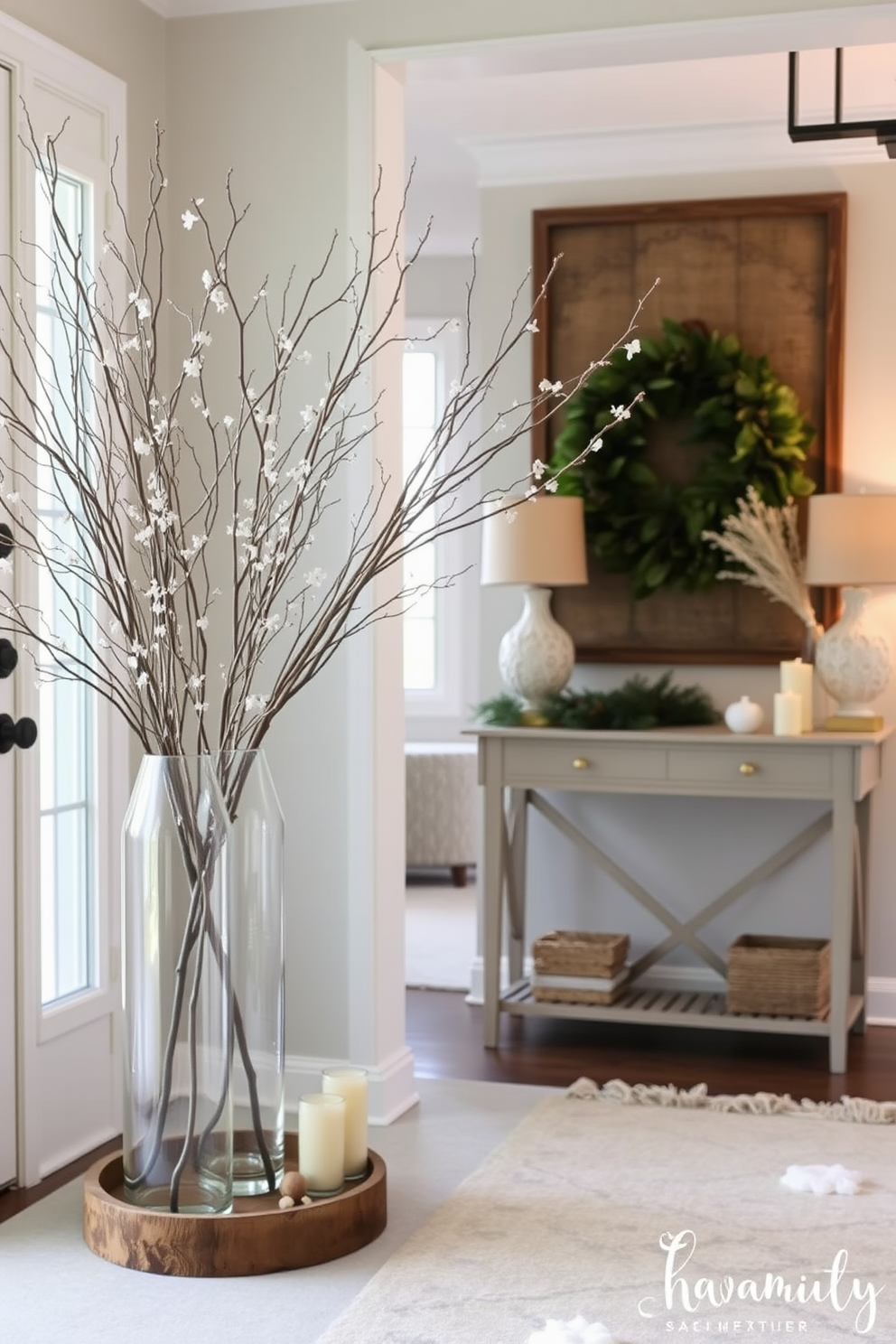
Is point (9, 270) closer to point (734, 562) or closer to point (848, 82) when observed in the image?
point (848, 82)

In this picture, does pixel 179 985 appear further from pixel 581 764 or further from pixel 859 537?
pixel 859 537

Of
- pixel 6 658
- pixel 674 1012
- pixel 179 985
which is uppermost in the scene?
pixel 6 658

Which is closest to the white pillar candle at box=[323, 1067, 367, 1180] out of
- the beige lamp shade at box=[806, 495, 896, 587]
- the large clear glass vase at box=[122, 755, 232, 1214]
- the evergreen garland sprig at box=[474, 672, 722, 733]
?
the large clear glass vase at box=[122, 755, 232, 1214]

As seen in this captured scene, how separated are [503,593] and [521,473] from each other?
38cm

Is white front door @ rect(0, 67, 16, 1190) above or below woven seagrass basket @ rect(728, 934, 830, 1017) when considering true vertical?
above

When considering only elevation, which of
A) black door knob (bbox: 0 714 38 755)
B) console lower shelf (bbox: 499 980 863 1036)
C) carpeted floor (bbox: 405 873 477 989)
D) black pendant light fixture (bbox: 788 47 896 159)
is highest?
black pendant light fixture (bbox: 788 47 896 159)

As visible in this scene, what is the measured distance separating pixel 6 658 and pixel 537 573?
184cm

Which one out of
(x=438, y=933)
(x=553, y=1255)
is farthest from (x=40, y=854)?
(x=438, y=933)

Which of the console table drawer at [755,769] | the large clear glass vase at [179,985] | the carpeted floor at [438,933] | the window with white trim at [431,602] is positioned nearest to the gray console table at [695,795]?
the console table drawer at [755,769]

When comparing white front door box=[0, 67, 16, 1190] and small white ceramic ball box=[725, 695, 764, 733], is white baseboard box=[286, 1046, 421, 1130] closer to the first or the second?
white front door box=[0, 67, 16, 1190]

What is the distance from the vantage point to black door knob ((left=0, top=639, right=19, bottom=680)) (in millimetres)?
3158

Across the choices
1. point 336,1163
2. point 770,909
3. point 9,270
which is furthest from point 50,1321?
point 770,909

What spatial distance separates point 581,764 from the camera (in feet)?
14.6

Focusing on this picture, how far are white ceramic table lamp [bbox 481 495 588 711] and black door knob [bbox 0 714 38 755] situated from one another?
5.65 feet
